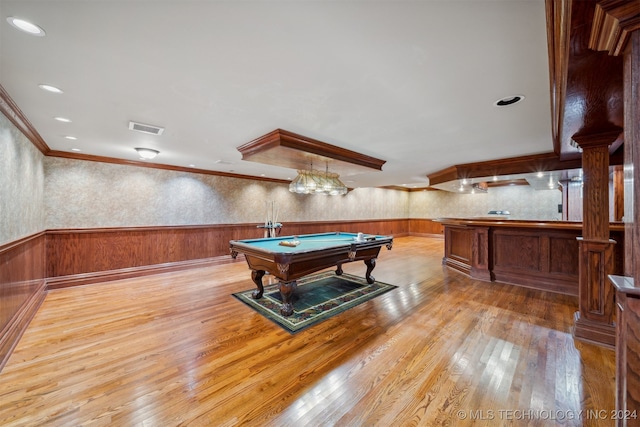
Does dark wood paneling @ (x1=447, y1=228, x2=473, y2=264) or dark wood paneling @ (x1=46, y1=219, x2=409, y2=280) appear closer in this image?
dark wood paneling @ (x1=46, y1=219, x2=409, y2=280)

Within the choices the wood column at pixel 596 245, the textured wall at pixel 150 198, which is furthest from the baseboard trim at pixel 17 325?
the wood column at pixel 596 245

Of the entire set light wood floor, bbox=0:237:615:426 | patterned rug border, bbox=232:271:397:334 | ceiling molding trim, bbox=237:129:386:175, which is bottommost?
light wood floor, bbox=0:237:615:426

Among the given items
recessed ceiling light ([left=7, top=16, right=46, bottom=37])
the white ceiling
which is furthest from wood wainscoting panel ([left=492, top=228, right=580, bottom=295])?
recessed ceiling light ([left=7, top=16, right=46, bottom=37])

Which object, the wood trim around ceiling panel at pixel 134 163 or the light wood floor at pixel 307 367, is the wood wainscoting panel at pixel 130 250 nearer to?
the light wood floor at pixel 307 367

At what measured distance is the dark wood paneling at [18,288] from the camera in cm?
229

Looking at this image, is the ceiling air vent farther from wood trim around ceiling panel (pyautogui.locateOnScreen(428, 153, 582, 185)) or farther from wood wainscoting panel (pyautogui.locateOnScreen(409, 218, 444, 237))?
wood wainscoting panel (pyautogui.locateOnScreen(409, 218, 444, 237))

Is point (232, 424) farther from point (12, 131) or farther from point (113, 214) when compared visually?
point (113, 214)

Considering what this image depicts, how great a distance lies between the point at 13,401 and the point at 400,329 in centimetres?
315

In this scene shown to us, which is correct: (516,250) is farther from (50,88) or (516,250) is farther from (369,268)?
(50,88)

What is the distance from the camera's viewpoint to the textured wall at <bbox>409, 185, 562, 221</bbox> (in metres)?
9.07

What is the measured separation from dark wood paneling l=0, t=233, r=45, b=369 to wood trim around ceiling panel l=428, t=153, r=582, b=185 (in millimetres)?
6627

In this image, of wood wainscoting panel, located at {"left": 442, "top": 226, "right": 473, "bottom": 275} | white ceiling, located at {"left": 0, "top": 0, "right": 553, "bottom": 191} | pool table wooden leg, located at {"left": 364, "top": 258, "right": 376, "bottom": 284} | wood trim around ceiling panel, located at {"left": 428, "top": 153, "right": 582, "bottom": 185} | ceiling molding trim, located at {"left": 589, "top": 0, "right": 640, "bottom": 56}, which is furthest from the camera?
wood wainscoting panel, located at {"left": 442, "top": 226, "right": 473, "bottom": 275}

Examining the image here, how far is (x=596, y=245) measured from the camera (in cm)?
252

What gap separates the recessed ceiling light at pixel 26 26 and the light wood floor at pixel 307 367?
228 cm
